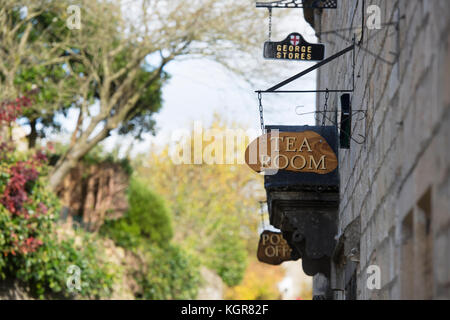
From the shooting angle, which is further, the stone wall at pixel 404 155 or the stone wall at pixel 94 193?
the stone wall at pixel 94 193

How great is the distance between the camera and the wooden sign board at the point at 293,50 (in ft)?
22.0

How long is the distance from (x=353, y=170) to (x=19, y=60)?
11240 millimetres

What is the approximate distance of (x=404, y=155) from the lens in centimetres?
373

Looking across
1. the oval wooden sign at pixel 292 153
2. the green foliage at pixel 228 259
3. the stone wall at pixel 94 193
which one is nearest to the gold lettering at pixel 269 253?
the oval wooden sign at pixel 292 153

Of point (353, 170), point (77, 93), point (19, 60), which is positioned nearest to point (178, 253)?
point (77, 93)

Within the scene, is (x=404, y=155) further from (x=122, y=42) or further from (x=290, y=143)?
(x=122, y=42)

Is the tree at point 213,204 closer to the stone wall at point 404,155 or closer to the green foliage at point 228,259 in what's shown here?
the green foliage at point 228,259

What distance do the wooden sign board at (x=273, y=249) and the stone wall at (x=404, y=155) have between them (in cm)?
455

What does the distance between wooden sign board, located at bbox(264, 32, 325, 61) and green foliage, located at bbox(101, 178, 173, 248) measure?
12.5m

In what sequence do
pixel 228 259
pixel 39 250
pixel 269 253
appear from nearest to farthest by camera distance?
pixel 269 253 → pixel 39 250 → pixel 228 259

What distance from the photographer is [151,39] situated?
55.8 feet

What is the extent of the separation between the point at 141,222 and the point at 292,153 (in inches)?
534

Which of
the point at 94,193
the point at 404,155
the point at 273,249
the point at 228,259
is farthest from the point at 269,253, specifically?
the point at 228,259

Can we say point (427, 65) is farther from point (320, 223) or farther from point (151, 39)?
point (151, 39)
